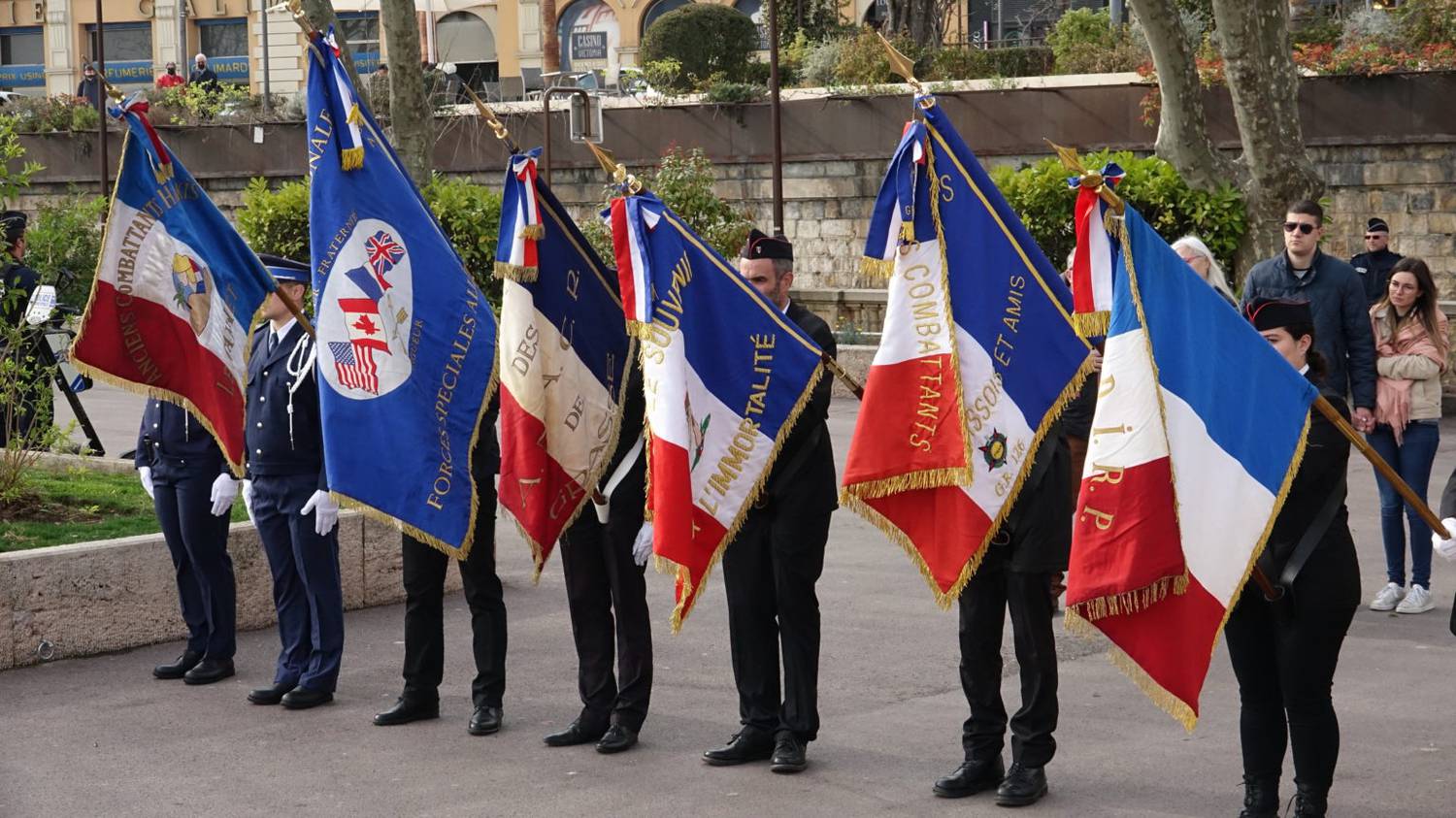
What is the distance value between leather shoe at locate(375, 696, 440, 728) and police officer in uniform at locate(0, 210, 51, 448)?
3765 mm

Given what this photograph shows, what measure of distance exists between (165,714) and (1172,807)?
4039mm

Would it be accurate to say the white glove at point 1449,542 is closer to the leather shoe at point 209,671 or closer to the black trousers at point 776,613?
the black trousers at point 776,613

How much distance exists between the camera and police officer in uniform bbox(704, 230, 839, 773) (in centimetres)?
664

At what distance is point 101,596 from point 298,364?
5.48 feet

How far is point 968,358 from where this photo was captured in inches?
249

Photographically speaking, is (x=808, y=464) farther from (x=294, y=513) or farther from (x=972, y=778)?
(x=294, y=513)

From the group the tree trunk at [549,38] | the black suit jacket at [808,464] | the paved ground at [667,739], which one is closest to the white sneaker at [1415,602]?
the paved ground at [667,739]

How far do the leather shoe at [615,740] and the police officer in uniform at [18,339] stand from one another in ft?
15.4

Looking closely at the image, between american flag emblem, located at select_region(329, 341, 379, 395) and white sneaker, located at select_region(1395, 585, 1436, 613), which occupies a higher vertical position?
american flag emblem, located at select_region(329, 341, 379, 395)

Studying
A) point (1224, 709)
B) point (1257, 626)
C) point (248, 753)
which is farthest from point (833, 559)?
point (1257, 626)

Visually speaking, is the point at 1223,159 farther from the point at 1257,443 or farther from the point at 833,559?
the point at 1257,443

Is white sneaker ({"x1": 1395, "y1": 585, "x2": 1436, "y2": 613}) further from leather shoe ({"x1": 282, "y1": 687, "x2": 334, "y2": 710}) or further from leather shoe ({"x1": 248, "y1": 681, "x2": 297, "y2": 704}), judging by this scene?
leather shoe ({"x1": 248, "y1": 681, "x2": 297, "y2": 704})

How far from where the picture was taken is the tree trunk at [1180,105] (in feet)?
60.6

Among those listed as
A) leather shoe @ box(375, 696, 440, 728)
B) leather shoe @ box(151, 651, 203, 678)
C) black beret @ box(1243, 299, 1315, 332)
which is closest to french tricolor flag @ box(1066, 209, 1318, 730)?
black beret @ box(1243, 299, 1315, 332)
